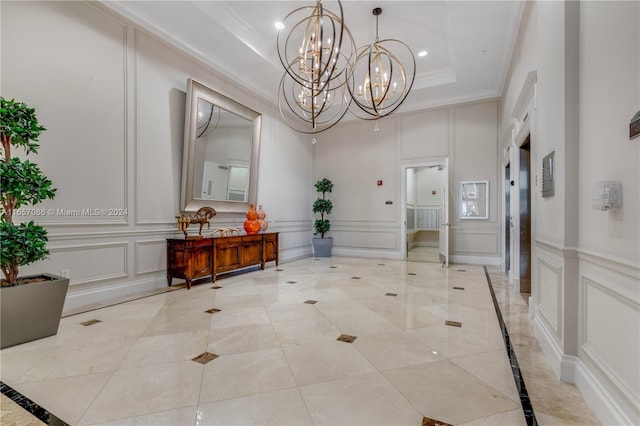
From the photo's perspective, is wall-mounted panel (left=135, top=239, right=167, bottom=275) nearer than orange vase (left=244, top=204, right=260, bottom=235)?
Yes

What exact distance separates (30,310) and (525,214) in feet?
18.5

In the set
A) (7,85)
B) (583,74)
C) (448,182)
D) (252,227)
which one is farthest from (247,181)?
(583,74)

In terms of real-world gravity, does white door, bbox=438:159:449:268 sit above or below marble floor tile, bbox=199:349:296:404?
above

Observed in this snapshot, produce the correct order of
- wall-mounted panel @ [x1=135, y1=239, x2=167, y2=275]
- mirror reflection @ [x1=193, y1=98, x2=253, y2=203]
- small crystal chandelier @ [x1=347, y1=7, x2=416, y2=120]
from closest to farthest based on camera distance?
wall-mounted panel @ [x1=135, y1=239, x2=167, y2=275], small crystal chandelier @ [x1=347, y1=7, x2=416, y2=120], mirror reflection @ [x1=193, y1=98, x2=253, y2=203]

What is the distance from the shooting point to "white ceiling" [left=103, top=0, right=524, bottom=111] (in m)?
3.80

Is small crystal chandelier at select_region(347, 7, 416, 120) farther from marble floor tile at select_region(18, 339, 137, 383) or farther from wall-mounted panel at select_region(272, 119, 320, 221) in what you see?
marble floor tile at select_region(18, 339, 137, 383)

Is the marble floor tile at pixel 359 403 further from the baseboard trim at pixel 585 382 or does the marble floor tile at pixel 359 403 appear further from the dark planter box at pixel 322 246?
the dark planter box at pixel 322 246

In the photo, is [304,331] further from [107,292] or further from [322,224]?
[322,224]

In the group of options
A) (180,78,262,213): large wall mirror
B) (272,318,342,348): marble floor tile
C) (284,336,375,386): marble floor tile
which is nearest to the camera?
(284,336,375,386): marble floor tile

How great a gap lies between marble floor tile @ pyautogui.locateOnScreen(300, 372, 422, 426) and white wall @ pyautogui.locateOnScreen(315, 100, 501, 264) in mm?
5471

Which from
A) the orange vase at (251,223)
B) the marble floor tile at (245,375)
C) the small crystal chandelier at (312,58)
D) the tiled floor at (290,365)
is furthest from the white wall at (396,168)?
the marble floor tile at (245,375)

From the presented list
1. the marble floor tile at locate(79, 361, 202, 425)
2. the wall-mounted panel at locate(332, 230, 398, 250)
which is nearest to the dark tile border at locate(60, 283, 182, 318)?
the marble floor tile at locate(79, 361, 202, 425)

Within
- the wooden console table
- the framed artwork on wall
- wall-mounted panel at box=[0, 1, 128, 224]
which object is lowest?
the wooden console table

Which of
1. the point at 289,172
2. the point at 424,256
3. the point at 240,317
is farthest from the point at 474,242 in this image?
the point at 240,317
